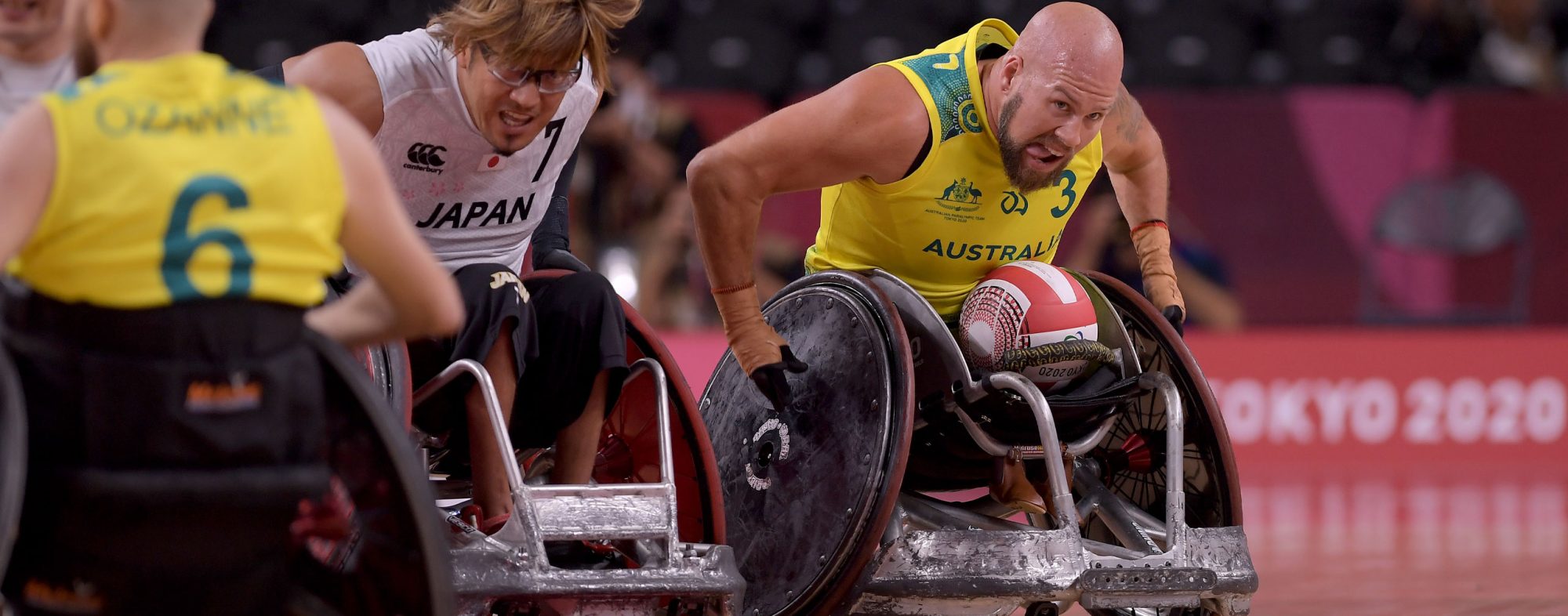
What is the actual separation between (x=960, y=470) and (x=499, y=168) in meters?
1.23

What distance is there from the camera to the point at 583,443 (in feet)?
11.6

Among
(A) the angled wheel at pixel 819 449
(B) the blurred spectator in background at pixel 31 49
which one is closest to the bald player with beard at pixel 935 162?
(A) the angled wheel at pixel 819 449

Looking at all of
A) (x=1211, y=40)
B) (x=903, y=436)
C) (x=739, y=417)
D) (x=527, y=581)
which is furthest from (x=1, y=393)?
(x=1211, y=40)

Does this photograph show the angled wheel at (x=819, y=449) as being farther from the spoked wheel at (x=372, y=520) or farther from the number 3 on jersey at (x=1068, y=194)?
the spoked wheel at (x=372, y=520)

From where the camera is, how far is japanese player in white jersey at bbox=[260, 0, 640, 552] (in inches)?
135

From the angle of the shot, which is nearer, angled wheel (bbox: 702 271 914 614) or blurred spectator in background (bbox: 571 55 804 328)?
angled wheel (bbox: 702 271 914 614)

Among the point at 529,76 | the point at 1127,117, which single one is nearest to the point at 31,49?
the point at 529,76

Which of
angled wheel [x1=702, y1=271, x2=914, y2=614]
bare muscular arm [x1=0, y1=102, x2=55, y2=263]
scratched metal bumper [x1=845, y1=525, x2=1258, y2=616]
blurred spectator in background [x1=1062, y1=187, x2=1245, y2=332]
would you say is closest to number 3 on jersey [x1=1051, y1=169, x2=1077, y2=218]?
angled wheel [x1=702, y1=271, x2=914, y2=614]

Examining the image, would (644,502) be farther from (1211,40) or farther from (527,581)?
(1211,40)

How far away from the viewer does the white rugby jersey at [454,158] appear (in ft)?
12.2

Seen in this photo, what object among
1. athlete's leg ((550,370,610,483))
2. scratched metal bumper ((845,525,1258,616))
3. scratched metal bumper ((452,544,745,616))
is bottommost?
scratched metal bumper ((845,525,1258,616))

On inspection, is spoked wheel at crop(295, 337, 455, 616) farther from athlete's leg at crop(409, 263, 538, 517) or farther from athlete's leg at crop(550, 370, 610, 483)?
athlete's leg at crop(550, 370, 610, 483)

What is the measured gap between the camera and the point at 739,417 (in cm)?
423

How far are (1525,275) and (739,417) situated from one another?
5.82 m
